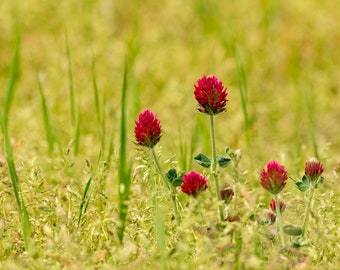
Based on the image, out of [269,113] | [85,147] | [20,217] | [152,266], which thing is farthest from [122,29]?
[152,266]

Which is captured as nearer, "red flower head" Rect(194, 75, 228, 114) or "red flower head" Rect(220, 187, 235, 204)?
"red flower head" Rect(194, 75, 228, 114)

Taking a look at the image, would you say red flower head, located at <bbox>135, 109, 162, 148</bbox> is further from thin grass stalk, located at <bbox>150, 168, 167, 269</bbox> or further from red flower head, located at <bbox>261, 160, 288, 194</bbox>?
red flower head, located at <bbox>261, 160, 288, 194</bbox>

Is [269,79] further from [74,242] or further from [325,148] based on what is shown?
[74,242]

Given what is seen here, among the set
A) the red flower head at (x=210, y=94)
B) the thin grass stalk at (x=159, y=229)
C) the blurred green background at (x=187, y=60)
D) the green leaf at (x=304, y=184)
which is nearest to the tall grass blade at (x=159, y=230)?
the thin grass stalk at (x=159, y=229)

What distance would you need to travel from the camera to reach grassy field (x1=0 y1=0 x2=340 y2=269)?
87.3 inches

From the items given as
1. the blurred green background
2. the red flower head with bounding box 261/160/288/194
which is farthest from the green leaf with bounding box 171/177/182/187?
the blurred green background

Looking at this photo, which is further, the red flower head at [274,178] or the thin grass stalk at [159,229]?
the red flower head at [274,178]

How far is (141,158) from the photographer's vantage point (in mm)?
2410

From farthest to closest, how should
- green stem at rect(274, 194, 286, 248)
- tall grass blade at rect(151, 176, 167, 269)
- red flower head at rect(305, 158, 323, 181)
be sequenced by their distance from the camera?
red flower head at rect(305, 158, 323, 181) → green stem at rect(274, 194, 286, 248) → tall grass blade at rect(151, 176, 167, 269)

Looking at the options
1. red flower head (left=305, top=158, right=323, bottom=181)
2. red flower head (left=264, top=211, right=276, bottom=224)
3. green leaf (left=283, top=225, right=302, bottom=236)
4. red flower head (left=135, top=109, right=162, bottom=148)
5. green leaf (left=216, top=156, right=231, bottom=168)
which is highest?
red flower head (left=135, top=109, right=162, bottom=148)

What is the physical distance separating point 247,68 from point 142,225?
2796 millimetres

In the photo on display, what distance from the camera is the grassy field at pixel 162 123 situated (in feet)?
7.27

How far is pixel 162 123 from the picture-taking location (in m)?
4.46

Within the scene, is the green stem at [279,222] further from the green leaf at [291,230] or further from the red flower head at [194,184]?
the red flower head at [194,184]
